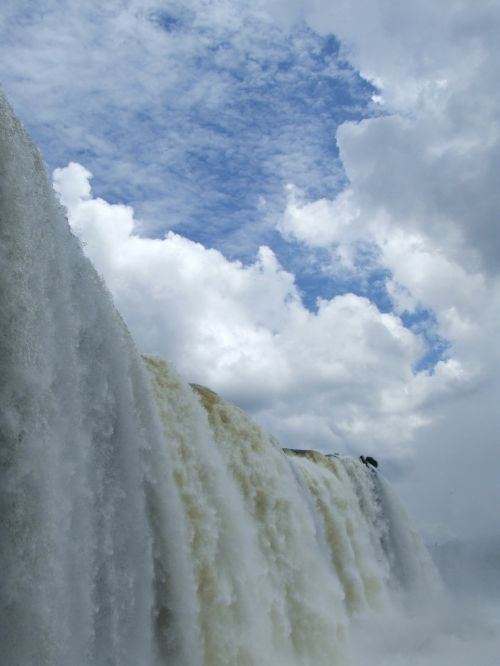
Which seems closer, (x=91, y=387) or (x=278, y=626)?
(x=91, y=387)

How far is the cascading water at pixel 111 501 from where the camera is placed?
4836mm

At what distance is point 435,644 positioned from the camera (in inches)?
611

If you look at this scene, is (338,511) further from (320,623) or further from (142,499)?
(142,499)

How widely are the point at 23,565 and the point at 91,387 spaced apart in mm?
2270

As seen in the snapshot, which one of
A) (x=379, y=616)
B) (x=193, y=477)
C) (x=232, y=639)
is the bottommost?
(x=232, y=639)

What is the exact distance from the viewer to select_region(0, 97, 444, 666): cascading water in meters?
4.84

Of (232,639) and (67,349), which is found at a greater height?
(67,349)

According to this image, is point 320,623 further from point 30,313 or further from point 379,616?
point 30,313

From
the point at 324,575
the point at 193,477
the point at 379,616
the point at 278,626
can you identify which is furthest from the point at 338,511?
the point at 193,477

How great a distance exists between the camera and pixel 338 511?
17453 mm

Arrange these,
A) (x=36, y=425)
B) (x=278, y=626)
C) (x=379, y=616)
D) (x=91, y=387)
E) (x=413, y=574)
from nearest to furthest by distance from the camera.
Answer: (x=36, y=425)
(x=91, y=387)
(x=278, y=626)
(x=379, y=616)
(x=413, y=574)

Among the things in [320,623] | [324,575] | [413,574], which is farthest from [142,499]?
[413,574]

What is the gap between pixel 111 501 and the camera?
645 centimetres

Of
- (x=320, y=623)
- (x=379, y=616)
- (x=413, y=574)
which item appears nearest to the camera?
(x=320, y=623)
